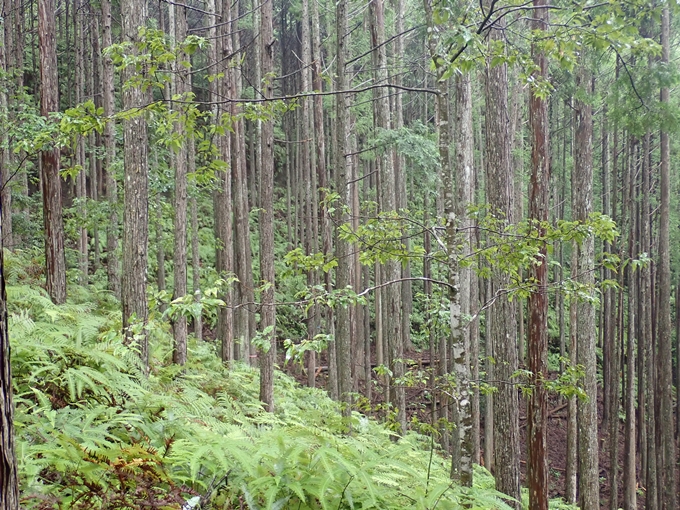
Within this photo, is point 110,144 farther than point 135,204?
Yes

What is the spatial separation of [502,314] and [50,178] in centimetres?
838

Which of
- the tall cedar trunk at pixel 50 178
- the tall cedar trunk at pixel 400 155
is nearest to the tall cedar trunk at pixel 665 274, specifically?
the tall cedar trunk at pixel 400 155

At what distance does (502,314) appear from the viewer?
Result: 731cm

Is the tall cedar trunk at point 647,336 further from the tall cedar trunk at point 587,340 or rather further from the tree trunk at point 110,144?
the tree trunk at point 110,144

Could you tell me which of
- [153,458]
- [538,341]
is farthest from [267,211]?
[153,458]

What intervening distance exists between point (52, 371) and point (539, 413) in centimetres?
642

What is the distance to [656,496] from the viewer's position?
1588 cm

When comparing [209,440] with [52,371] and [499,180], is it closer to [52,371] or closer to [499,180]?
Answer: [52,371]

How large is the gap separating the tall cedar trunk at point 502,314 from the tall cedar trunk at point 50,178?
25.2 ft

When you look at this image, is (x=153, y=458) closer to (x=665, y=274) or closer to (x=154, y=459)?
(x=154, y=459)

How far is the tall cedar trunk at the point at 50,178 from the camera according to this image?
9.18 meters

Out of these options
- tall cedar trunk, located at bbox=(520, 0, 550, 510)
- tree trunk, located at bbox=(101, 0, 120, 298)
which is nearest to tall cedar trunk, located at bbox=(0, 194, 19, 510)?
tall cedar trunk, located at bbox=(520, 0, 550, 510)

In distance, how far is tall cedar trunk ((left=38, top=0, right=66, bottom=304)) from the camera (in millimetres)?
9180

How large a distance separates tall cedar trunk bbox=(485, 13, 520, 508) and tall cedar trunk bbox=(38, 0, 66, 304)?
25.2ft
